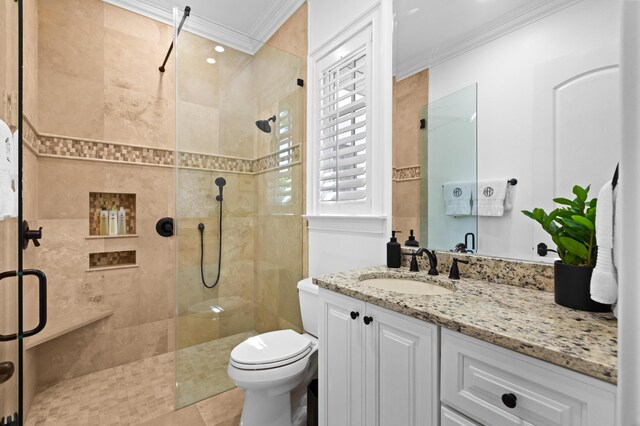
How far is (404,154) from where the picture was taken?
1573 mm

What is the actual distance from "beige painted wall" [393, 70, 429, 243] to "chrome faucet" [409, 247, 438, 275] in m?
0.14

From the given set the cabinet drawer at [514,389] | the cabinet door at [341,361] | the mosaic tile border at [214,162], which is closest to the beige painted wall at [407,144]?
the cabinet door at [341,361]

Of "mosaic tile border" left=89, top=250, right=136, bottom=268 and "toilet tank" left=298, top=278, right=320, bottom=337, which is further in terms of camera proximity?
"mosaic tile border" left=89, top=250, right=136, bottom=268

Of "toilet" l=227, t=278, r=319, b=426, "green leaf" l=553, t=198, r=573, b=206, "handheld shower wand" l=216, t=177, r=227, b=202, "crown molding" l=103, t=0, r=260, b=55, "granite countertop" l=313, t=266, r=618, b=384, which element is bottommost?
"toilet" l=227, t=278, r=319, b=426

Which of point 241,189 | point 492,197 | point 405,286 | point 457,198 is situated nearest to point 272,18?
point 241,189

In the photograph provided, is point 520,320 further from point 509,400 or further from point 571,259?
point 571,259

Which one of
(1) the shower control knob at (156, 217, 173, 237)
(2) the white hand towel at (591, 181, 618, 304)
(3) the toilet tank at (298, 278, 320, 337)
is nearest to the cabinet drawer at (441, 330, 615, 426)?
(2) the white hand towel at (591, 181, 618, 304)

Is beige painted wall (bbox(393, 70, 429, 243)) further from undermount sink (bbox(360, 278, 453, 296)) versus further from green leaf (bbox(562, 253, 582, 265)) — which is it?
green leaf (bbox(562, 253, 582, 265))

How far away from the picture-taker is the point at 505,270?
115 centimetres

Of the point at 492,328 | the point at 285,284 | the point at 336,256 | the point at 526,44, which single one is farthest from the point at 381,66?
the point at 285,284

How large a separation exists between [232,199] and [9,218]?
51.5 inches

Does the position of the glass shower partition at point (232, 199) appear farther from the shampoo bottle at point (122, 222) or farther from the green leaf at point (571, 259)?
the green leaf at point (571, 259)

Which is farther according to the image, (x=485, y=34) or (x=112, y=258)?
(x=112, y=258)

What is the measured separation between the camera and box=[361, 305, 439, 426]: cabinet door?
34.2 inches
